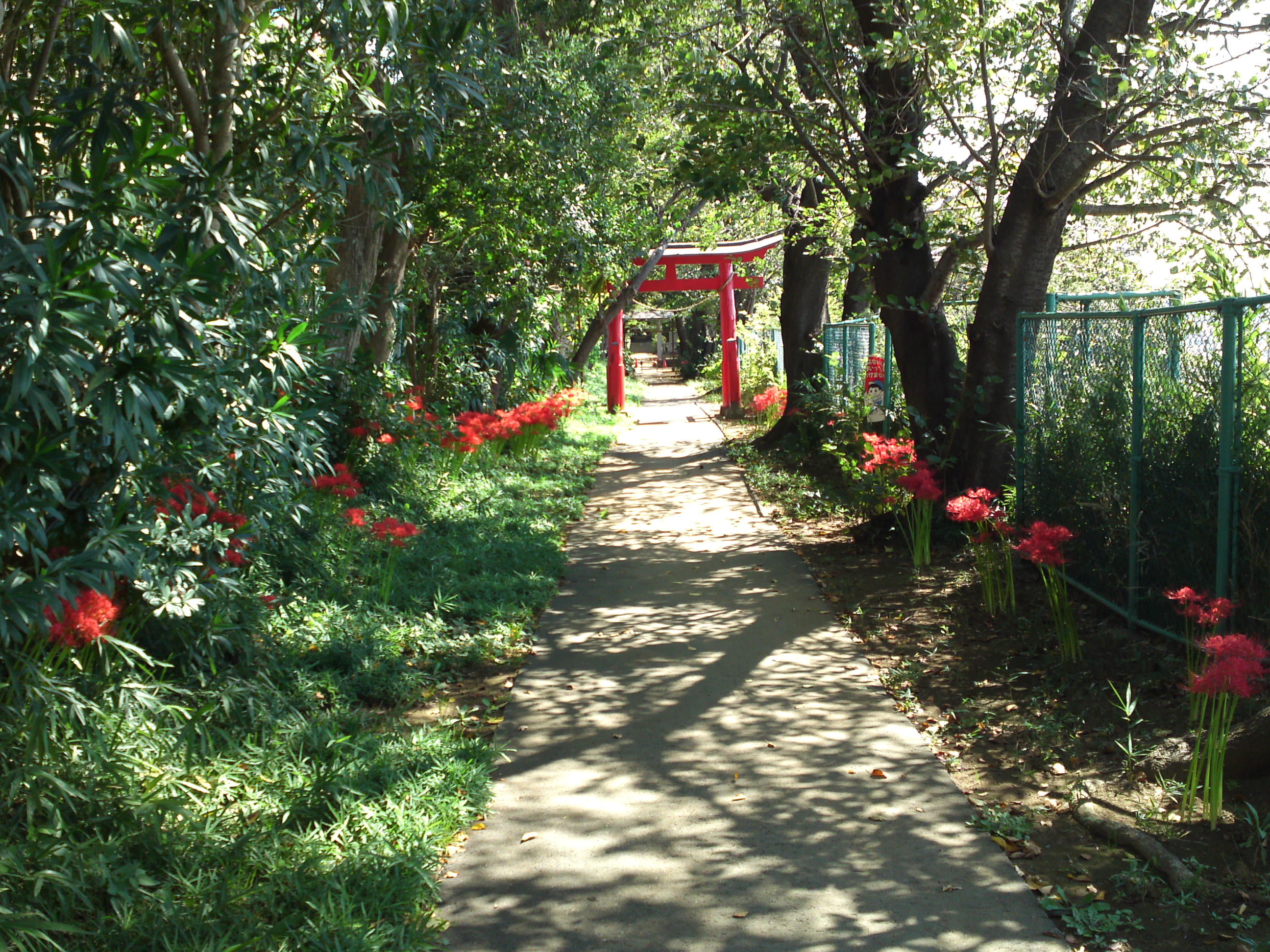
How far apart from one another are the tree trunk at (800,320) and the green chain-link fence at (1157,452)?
891 cm

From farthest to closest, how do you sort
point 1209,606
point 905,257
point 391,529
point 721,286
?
point 721,286 < point 905,257 < point 391,529 < point 1209,606

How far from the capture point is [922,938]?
3.25 meters

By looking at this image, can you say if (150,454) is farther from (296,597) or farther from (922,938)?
(922,938)

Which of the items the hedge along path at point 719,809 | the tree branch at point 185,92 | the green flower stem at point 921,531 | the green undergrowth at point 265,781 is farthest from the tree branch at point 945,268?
the tree branch at point 185,92

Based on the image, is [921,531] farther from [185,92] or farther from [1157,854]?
[185,92]

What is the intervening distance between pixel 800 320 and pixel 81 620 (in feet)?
47.7

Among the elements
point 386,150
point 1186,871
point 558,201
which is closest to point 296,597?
point 386,150

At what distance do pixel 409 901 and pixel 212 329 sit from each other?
7.29ft

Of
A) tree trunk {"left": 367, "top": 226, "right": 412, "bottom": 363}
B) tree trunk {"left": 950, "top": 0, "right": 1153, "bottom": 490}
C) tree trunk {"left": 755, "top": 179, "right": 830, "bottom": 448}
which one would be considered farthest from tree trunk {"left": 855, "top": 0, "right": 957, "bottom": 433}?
tree trunk {"left": 755, "top": 179, "right": 830, "bottom": 448}

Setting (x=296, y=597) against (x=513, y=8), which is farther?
(x=513, y=8)

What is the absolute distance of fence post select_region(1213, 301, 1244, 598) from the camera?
4812mm

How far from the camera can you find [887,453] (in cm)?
833

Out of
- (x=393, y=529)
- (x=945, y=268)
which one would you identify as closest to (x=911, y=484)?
(x=945, y=268)

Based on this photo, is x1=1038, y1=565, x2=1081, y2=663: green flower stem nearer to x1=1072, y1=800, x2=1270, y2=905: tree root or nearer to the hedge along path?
the hedge along path
